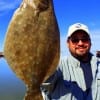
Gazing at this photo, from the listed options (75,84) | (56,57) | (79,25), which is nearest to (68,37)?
(79,25)

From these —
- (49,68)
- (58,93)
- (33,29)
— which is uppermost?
(33,29)

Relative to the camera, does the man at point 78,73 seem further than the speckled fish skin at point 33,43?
Yes

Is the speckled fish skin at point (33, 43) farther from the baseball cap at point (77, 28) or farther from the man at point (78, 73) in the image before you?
the baseball cap at point (77, 28)

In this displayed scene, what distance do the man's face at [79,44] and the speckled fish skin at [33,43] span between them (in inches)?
38.4

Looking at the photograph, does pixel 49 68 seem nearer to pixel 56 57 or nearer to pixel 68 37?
pixel 56 57

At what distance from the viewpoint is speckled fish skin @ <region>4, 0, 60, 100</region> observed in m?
4.59

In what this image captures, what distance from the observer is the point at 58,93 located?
5.64m

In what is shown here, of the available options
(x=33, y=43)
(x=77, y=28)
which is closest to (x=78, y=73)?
(x=77, y=28)

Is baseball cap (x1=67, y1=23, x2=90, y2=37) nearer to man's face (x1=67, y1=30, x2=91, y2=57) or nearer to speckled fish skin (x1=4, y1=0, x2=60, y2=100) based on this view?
man's face (x1=67, y1=30, x2=91, y2=57)

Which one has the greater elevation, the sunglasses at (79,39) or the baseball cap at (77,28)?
the baseball cap at (77,28)

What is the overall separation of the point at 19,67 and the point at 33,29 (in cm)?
41

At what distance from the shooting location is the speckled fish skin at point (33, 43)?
4586 mm

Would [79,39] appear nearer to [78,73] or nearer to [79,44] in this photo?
[79,44]

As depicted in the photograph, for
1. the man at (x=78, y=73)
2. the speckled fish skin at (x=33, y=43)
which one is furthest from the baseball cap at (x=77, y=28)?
the speckled fish skin at (x=33, y=43)
